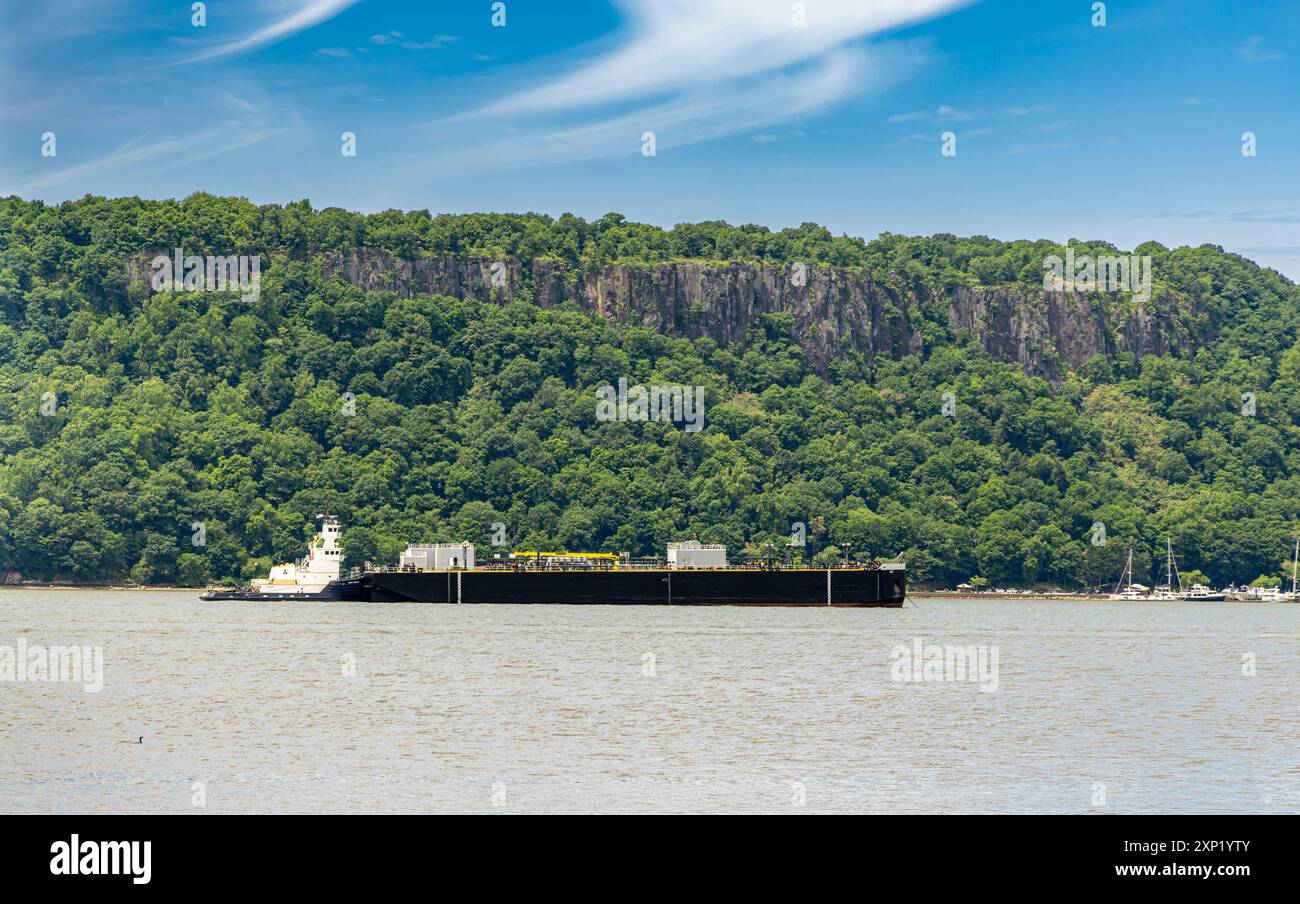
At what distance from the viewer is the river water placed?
4200 cm

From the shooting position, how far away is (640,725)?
5681 centimetres

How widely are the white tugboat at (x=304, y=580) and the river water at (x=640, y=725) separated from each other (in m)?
51.3

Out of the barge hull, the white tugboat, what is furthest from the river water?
the white tugboat

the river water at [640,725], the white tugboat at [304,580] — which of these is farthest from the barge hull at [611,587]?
the river water at [640,725]

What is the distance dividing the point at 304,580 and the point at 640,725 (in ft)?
368

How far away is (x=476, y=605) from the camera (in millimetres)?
157250

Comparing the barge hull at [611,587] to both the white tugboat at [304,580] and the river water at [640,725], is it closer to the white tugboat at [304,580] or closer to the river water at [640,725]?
the white tugboat at [304,580]

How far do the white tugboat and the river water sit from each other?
51288mm

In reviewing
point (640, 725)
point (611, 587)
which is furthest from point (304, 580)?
point (640, 725)

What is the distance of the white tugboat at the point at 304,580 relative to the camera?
162500 millimetres

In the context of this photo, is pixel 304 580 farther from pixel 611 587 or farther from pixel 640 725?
pixel 640 725

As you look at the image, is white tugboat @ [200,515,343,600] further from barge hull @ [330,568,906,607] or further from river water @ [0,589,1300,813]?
river water @ [0,589,1300,813]
